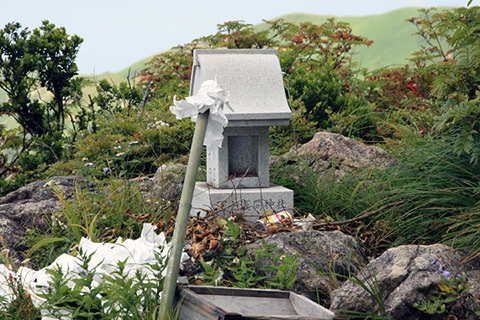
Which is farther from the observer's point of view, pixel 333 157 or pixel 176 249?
pixel 333 157

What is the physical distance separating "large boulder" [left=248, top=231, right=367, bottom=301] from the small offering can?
0.42m

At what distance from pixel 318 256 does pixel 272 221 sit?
35.2 inches

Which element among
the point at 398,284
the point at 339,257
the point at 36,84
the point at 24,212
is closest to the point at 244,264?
the point at 339,257

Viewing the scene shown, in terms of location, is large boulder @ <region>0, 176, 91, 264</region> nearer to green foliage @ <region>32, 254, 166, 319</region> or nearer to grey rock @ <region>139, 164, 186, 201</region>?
grey rock @ <region>139, 164, 186, 201</region>

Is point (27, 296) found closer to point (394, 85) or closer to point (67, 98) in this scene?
point (67, 98)

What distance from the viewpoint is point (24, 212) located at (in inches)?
191

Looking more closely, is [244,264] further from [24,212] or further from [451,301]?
[24,212]

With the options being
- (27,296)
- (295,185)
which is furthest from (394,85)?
(27,296)

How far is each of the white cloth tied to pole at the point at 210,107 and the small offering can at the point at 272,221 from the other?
152 cm

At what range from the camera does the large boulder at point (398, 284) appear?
113 inches

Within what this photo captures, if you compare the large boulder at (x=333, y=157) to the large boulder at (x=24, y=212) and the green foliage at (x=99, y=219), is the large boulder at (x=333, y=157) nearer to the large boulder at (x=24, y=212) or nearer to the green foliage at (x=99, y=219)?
the green foliage at (x=99, y=219)

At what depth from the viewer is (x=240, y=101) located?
192 inches

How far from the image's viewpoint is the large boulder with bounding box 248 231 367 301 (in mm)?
3348

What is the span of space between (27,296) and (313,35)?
9.51m
